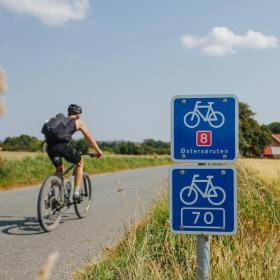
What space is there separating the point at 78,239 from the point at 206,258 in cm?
368

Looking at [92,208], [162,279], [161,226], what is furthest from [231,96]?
[92,208]

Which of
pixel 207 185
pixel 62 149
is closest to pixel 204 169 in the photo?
pixel 207 185

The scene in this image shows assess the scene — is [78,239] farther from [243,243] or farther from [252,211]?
[243,243]

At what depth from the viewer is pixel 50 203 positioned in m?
6.66

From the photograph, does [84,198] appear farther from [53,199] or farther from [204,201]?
[204,201]

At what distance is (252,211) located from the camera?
4953 millimetres

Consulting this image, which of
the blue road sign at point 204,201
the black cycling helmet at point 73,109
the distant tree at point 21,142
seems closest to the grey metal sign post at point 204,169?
the blue road sign at point 204,201

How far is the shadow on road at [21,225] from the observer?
6.66 m

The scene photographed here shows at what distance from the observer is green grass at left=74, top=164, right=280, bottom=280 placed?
3.34 m

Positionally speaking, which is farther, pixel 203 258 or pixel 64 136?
pixel 64 136

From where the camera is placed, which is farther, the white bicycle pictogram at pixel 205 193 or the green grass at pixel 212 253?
the green grass at pixel 212 253

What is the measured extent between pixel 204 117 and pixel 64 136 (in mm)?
4364

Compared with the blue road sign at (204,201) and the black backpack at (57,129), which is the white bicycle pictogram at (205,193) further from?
the black backpack at (57,129)

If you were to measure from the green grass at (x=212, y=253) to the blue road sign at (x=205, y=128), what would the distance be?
0.95 m
